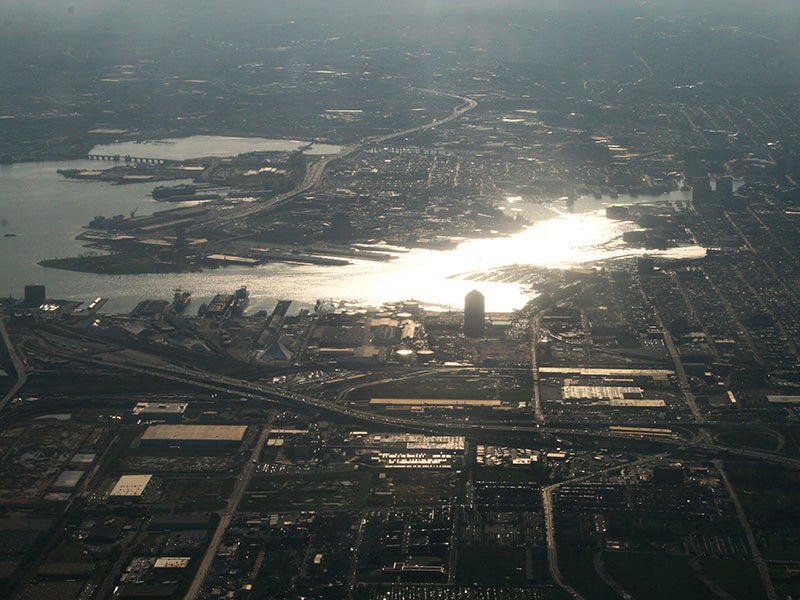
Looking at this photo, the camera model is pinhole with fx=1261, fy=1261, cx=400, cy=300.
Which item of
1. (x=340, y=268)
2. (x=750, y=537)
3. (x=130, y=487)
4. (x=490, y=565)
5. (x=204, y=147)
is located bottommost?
(x=490, y=565)

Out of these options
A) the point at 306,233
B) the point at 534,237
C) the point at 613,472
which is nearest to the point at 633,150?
the point at 534,237

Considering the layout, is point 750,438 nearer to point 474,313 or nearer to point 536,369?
point 536,369

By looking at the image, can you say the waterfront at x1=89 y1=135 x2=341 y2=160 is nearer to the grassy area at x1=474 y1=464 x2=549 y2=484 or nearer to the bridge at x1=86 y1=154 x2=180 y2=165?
the bridge at x1=86 y1=154 x2=180 y2=165

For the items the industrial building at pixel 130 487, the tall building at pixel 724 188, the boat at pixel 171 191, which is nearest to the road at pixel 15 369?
the industrial building at pixel 130 487

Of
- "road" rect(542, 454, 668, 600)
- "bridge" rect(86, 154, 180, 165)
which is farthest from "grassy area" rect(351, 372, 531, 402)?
"bridge" rect(86, 154, 180, 165)

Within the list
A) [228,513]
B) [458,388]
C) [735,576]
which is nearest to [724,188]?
[458,388]

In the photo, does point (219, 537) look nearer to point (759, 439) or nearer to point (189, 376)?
point (189, 376)
